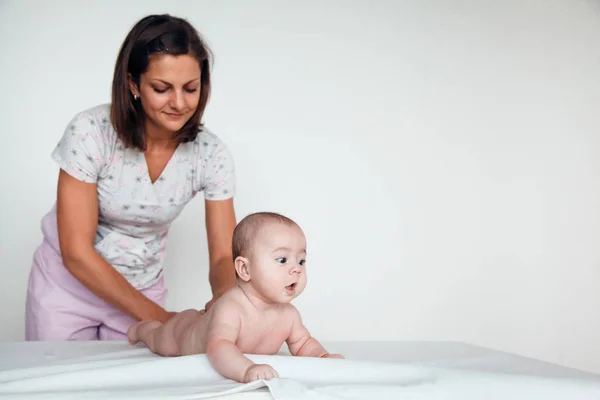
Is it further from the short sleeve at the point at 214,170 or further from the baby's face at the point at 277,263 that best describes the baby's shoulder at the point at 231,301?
the short sleeve at the point at 214,170

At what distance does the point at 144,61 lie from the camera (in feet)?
6.29

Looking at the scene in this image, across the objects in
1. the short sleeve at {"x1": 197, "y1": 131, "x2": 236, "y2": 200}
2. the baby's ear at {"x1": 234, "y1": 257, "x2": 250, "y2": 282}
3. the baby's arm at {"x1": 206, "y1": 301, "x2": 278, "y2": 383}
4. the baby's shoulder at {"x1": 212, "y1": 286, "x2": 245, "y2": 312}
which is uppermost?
the short sleeve at {"x1": 197, "y1": 131, "x2": 236, "y2": 200}

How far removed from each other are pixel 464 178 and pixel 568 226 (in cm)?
62

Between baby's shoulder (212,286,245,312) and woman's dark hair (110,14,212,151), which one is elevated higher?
woman's dark hair (110,14,212,151)

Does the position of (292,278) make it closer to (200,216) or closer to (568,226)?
(200,216)

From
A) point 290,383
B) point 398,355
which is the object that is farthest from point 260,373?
point 398,355

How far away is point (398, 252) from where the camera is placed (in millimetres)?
3533

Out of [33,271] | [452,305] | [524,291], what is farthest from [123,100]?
[524,291]

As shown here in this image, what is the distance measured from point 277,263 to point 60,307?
979 mm

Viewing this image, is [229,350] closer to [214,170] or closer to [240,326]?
[240,326]

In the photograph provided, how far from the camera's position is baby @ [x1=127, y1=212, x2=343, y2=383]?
1518 millimetres

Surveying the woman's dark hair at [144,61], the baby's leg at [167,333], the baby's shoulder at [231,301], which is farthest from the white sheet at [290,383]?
the woman's dark hair at [144,61]

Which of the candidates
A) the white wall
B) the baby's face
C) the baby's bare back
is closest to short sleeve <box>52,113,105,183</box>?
the baby's bare back

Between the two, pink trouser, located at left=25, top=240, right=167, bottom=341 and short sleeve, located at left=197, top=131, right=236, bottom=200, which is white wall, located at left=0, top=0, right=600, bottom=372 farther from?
short sleeve, located at left=197, top=131, right=236, bottom=200
